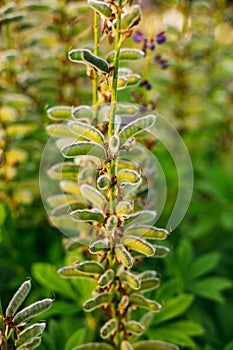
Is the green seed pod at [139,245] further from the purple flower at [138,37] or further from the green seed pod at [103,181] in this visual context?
the purple flower at [138,37]

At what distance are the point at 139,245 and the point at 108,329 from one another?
0.80 feet

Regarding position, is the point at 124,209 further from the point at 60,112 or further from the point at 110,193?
the point at 60,112

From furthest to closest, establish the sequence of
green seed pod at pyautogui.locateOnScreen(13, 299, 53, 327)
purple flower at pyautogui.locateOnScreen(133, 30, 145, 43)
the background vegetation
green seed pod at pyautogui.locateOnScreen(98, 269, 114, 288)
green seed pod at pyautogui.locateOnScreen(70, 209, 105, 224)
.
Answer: the background vegetation < purple flower at pyautogui.locateOnScreen(133, 30, 145, 43) < green seed pod at pyautogui.locateOnScreen(98, 269, 114, 288) < green seed pod at pyautogui.locateOnScreen(70, 209, 105, 224) < green seed pod at pyautogui.locateOnScreen(13, 299, 53, 327)

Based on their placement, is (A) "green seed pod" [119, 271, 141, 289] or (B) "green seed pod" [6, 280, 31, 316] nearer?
(B) "green seed pod" [6, 280, 31, 316]

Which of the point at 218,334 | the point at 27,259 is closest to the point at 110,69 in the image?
the point at 27,259

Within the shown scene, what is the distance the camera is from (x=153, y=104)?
5.72 feet

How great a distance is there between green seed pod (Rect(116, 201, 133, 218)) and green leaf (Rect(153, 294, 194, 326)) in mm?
554

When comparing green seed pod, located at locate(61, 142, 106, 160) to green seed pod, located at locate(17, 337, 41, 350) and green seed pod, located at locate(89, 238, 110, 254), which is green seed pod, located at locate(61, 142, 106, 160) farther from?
green seed pod, located at locate(17, 337, 41, 350)

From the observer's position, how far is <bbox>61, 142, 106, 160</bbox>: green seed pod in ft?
3.92

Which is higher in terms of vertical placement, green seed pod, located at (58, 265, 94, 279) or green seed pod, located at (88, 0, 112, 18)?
green seed pod, located at (88, 0, 112, 18)

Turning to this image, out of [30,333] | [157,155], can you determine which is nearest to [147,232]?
[30,333]

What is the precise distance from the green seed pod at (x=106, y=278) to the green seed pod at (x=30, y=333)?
0.24 m

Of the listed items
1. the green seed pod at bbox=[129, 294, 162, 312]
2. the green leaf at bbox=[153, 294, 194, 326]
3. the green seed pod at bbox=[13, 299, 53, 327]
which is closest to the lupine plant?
the green seed pod at bbox=[129, 294, 162, 312]

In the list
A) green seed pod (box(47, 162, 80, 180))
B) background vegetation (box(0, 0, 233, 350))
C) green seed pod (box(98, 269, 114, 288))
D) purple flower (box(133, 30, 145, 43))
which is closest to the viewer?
green seed pod (box(98, 269, 114, 288))
